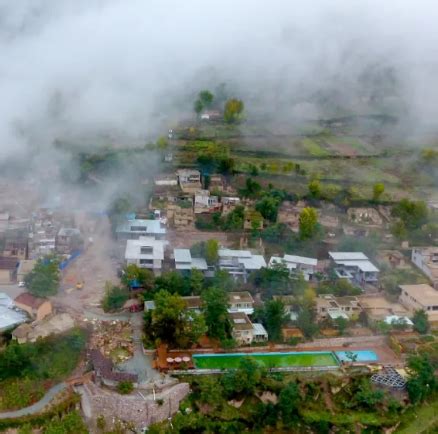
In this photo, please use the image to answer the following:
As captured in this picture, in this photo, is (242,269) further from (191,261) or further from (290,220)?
(290,220)

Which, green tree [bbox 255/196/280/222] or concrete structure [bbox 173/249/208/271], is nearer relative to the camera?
concrete structure [bbox 173/249/208/271]

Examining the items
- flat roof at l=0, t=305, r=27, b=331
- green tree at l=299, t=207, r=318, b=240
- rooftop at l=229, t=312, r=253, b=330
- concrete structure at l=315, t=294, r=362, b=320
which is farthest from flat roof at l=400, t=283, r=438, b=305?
flat roof at l=0, t=305, r=27, b=331

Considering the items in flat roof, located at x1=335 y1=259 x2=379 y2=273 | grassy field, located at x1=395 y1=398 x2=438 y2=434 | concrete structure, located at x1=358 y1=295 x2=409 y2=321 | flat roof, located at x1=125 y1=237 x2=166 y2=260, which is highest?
flat roof, located at x1=125 y1=237 x2=166 y2=260

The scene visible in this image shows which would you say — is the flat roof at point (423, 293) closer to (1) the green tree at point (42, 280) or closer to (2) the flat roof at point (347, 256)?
(2) the flat roof at point (347, 256)

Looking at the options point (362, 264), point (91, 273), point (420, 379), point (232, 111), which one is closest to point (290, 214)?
point (362, 264)

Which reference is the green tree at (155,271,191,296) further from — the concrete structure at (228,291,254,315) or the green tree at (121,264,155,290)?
the concrete structure at (228,291,254,315)

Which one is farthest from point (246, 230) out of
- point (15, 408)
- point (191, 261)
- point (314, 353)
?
point (15, 408)

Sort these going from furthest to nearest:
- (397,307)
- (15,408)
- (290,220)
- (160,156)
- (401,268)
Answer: (160,156) → (290,220) → (401,268) → (397,307) → (15,408)
